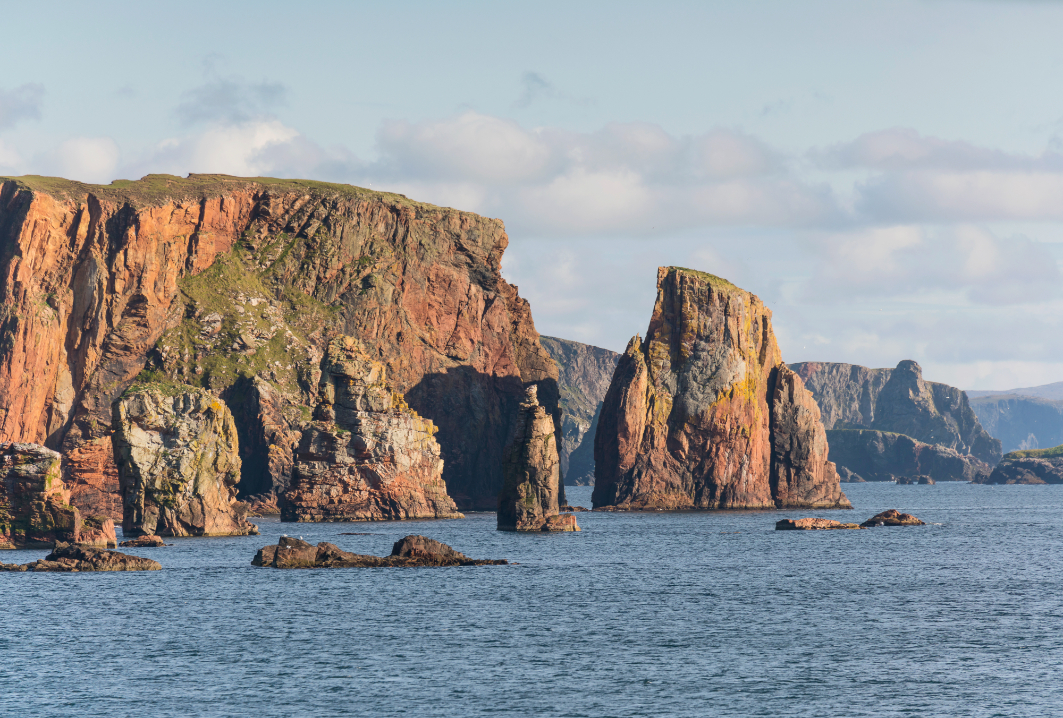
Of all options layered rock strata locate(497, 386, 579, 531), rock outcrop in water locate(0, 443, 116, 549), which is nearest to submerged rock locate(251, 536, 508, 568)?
rock outcrop in water locate(0, 443, 116, 549)

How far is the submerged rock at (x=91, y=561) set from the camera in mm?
102125

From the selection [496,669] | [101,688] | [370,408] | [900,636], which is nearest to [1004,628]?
[900,636]

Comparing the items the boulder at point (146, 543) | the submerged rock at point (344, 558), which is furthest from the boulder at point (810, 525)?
the boulder at point (146, 543)

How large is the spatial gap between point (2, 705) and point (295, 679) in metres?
13.7

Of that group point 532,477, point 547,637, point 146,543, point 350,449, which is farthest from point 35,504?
point 547,637

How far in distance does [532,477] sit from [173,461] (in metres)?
44.4

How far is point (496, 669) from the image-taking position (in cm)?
6216

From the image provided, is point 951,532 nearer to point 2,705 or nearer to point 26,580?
point 26,580

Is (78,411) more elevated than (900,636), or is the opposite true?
(78,411)

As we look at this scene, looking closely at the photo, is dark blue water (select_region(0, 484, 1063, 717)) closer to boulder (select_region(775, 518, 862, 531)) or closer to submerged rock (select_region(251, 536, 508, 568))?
A: submerged rock (select_region(251, 536, 508, 568))

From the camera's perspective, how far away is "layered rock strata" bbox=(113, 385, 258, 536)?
133m

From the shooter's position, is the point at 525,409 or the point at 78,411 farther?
the point at 78,411

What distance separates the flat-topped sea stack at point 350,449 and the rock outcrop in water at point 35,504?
47.9 meters

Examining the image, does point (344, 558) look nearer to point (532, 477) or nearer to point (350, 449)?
point (532, 477)
